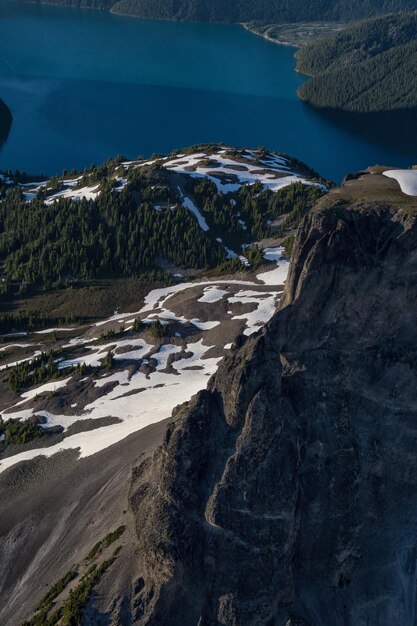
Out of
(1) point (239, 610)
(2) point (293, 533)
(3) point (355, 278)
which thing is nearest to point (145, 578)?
(1) point (239, 610)

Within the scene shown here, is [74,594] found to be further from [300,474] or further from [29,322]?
[29,322]

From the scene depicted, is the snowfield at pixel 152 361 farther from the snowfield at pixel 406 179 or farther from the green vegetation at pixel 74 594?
the snowfield at pixel 406 179

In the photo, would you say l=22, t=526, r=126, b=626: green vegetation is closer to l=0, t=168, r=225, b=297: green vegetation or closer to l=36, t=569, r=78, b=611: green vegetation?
l=36, t=569, r=78, b=611: green vegetation

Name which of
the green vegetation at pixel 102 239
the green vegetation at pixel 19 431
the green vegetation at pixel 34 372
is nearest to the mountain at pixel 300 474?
the green vegetation at pixel 19 431

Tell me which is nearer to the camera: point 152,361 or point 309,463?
point 309,463

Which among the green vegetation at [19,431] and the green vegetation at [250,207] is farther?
the green vegetation at [250,207]

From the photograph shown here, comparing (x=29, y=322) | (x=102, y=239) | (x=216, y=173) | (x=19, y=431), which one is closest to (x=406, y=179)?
(x=19, y=431)
